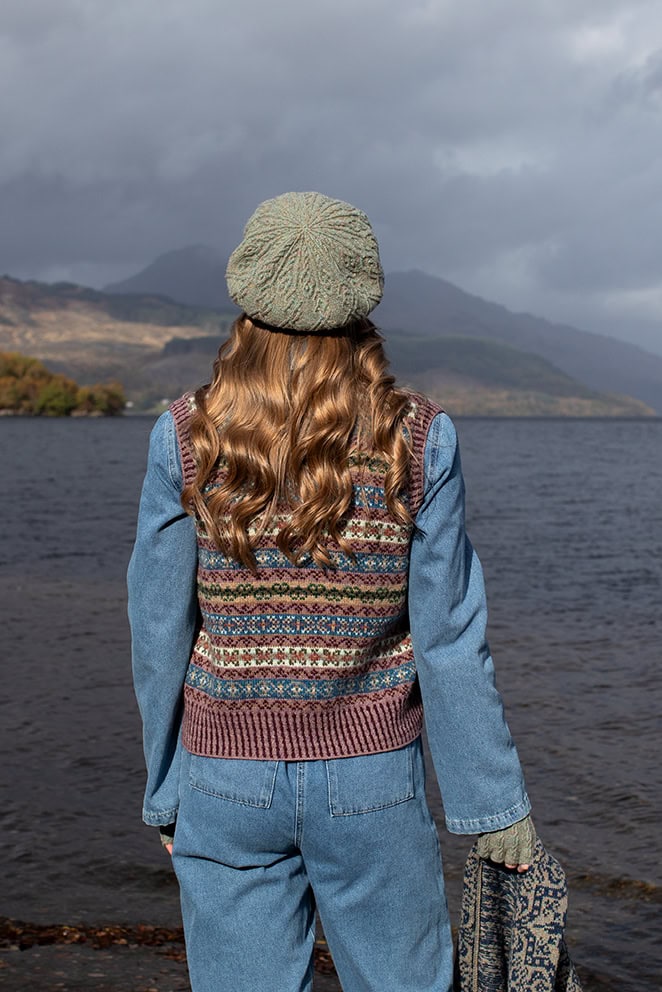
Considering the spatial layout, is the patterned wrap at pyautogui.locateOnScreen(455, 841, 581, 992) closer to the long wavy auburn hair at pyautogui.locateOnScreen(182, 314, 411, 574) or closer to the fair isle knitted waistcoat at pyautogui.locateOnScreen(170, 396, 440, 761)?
the fair isle knitted waistcoat at pyautogui.locateOnScreen(170, 396, 440, 761)

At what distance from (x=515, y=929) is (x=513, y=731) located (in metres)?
6.96

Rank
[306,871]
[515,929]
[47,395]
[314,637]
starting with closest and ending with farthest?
[314,637]
[306,871]
[515,929]
[47,395]

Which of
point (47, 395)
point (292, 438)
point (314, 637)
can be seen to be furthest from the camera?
point (47, 395)

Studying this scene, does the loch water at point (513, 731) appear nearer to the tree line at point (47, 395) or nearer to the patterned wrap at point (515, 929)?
the patterned wrap at point (515, 929)

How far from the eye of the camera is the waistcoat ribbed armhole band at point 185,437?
248 centimetres

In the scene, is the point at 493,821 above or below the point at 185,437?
below

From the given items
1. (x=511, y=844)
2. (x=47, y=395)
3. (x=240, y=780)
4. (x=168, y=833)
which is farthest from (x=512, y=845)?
(x=47, y=395)

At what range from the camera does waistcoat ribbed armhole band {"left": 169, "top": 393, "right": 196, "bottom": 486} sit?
2.48 meters

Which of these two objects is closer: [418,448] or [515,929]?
[418,448]

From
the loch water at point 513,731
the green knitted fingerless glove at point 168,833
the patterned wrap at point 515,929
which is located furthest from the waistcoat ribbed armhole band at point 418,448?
the loch water at point 513,731

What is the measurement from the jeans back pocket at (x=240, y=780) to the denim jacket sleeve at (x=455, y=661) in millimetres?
387

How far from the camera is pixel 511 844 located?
2.64 meters

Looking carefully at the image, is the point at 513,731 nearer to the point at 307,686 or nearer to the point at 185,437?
the point at 307,686

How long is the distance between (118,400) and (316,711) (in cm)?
18276
